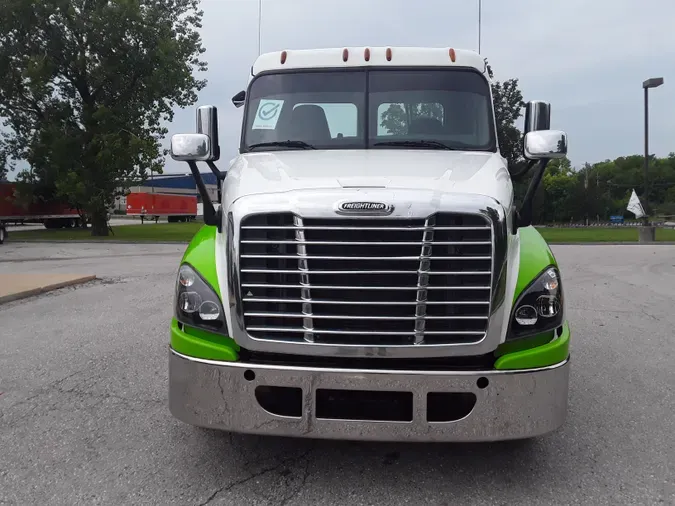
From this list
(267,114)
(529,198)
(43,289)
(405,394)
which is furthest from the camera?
(43,289)

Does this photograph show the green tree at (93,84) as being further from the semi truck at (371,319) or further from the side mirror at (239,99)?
the semi truck at (371,319)

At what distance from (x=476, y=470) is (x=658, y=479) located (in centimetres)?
98

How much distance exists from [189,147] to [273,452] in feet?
7.29

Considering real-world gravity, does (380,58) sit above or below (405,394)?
above

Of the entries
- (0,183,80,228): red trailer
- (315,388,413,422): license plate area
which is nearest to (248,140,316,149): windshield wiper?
(315,388,413,422): license plate area

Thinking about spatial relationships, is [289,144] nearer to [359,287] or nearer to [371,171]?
[371,171]

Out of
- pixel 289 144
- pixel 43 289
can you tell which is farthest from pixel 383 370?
pixel 43 289

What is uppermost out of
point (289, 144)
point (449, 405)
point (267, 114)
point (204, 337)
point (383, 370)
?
point (267, 114)

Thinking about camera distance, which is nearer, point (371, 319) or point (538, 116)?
point (371, 319)

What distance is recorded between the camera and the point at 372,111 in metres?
4.53

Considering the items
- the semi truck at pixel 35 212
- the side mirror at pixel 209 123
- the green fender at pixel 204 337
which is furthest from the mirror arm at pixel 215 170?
the semi truck at pixel 35 212

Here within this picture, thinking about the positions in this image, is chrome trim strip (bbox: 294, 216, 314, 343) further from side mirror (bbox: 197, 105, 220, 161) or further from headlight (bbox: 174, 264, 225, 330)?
side mirror (bbox: 197, 105, 220, 161)

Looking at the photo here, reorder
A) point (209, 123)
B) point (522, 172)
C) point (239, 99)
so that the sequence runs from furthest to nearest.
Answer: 1. point (239, 99)
2. point (522, 172)
3. point (209, 123)

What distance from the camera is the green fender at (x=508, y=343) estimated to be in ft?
10.1
